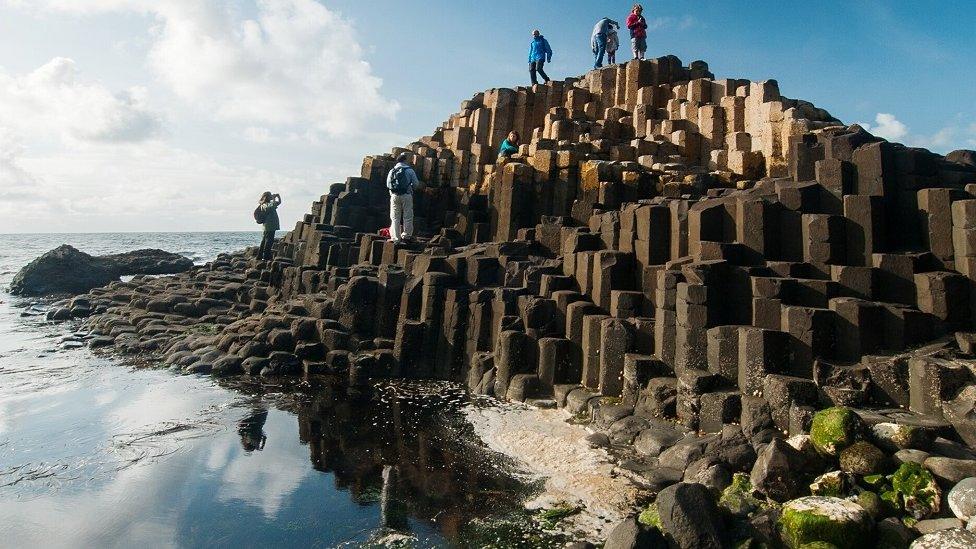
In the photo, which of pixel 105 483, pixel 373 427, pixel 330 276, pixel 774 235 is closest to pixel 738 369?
pixel 774 235

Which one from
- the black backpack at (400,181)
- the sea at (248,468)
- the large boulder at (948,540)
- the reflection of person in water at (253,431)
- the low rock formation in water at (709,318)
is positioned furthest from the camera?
the black backpack at (400,181)

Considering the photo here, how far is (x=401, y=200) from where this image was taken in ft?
52.6

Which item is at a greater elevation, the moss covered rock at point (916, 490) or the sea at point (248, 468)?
the moss covered rock at point (916, 490)

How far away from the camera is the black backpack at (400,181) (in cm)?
1560

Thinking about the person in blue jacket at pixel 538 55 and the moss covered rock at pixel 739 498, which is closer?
the moss covered rock at pixel 739 498

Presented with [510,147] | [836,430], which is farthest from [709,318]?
[510,147]

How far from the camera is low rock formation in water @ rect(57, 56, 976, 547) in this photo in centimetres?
A: 549

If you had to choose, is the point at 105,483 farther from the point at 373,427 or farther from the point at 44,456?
the point at 373,427

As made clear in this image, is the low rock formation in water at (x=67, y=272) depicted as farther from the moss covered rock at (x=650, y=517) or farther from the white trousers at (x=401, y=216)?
the moss covered rock at (x=650, y=517)

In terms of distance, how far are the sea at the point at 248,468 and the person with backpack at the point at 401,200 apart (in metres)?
5.70

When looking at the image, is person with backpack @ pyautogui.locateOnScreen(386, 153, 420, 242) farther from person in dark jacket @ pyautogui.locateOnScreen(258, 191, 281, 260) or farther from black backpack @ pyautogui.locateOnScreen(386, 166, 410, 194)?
person in dark jacket @ pyautogui.locateOnScreen(258, 191, 281, 260)

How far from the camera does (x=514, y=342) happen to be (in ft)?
33.8

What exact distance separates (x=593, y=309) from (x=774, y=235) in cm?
294

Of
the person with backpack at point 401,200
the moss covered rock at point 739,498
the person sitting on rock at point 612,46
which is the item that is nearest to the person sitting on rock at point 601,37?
the person sitting on rock at point 612,46
